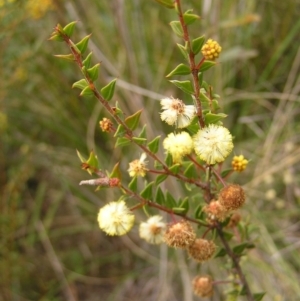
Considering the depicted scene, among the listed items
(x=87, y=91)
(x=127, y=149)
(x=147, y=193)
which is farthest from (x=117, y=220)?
(x=127, y=149)

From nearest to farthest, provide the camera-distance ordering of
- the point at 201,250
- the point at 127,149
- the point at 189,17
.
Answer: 1. the point at 189,17
2. the point at 201,250
3. the point at 127,149

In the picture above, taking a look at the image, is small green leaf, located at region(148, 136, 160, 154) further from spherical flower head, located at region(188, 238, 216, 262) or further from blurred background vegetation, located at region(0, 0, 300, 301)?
blurred background vegetation, located at region(0, 0, 300, 301)

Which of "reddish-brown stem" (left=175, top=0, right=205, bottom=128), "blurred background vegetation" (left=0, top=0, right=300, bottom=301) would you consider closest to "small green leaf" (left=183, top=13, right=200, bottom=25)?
"reddish-brown stem" (left=175, top=0, right=205, bottom=128)

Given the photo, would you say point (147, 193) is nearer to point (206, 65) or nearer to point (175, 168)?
point (175, 168)

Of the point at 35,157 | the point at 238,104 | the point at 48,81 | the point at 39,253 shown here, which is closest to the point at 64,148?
the point at 35,157

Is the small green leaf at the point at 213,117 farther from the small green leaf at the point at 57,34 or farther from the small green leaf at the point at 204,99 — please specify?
the small green leaf at the point at 57,34

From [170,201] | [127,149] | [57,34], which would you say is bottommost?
[170,201]

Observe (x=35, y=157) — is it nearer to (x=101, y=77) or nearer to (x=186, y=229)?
(x=101, y=77)
